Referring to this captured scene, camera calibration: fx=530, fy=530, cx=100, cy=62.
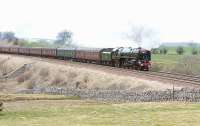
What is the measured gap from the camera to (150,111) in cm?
3098

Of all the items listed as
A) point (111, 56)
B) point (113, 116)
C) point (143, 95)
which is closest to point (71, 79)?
point (111, 56)

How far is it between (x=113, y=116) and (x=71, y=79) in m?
40.3

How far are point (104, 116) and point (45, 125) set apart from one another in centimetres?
441

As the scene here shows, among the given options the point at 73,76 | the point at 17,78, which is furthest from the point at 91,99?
the point at 17,78

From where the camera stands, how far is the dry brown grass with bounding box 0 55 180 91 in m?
50.5

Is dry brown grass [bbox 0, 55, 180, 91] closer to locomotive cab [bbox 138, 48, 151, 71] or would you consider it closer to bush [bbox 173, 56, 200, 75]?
locomotive cab [bbox 138, 48, 151, 71]

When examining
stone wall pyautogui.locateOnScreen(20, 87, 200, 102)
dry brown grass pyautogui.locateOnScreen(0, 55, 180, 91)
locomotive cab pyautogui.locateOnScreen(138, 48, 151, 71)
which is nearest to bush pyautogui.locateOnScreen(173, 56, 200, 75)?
locomotive cab pyautogui.locateOnScreen(138, 48, 151, 71)

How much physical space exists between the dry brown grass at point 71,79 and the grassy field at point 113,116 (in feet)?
38.8

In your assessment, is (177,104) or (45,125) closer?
(45,125)

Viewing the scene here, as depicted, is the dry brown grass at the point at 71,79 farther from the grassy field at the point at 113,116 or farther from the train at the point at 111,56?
the grassy field at the point at 113,116

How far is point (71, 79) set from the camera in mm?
68750

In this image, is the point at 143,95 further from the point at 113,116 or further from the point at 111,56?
the point at 111,56

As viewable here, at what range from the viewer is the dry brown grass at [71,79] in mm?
50475

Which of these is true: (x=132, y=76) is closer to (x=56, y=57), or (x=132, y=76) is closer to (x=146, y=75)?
(x=146, y=75)
